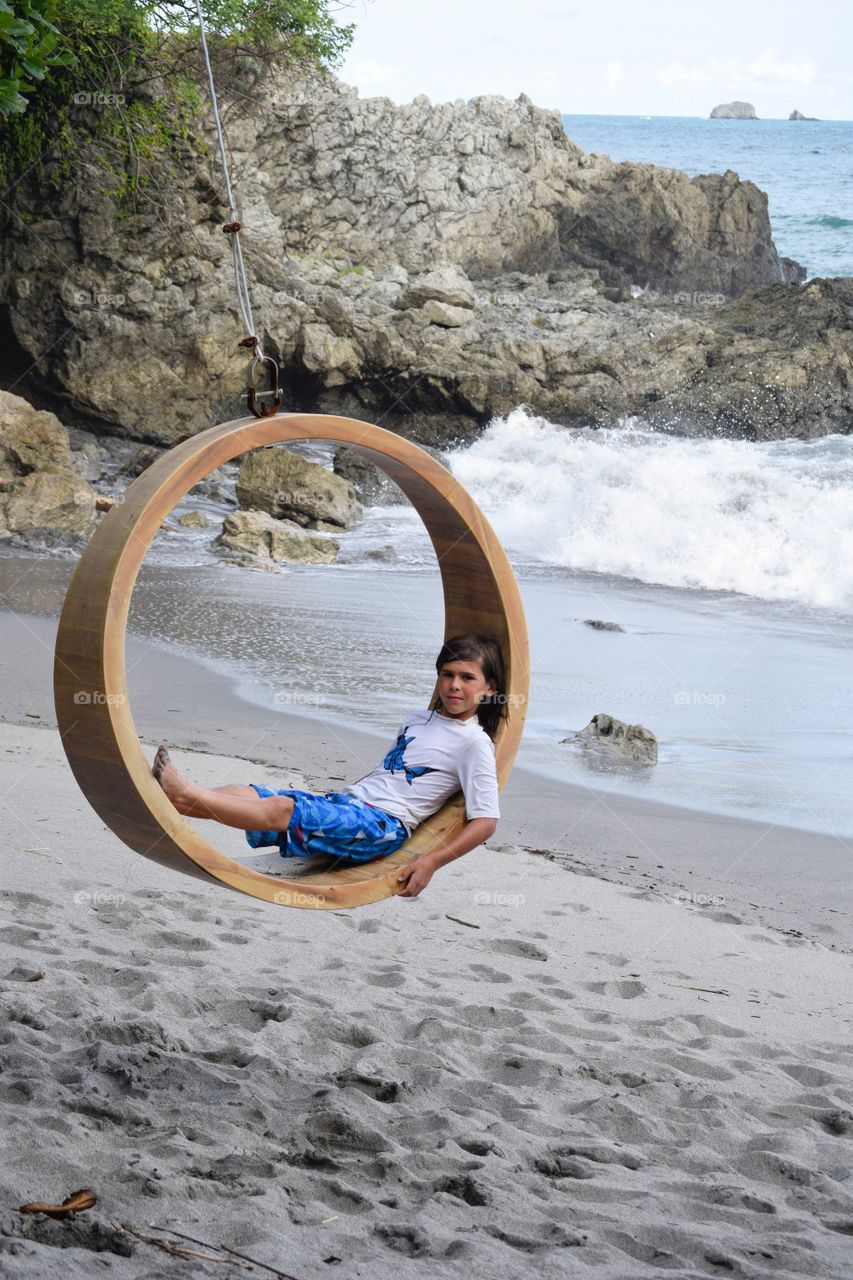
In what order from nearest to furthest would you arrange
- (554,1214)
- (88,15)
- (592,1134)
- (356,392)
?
1. (554,1214)
2. (592,1134)
3. (88,15)
4. (356,392)

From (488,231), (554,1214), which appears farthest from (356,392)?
(554,1214)

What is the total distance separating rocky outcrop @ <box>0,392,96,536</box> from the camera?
14.7m

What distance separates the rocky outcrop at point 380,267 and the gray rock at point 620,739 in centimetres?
1515

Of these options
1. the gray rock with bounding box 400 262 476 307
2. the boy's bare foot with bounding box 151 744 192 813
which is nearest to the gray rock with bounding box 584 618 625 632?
the boy's bare foot with bounding box 151 744 192 813

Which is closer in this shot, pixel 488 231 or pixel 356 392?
pixel 356 392

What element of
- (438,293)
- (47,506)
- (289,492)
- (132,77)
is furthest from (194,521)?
(438,293)

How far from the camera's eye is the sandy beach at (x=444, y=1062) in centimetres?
301

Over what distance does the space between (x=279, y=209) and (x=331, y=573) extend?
69.2 ft

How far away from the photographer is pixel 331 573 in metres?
14.0

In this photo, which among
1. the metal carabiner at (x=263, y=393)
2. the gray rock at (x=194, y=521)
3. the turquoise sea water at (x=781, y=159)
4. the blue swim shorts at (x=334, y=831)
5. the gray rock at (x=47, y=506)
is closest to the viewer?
the metal carabiner at (x=263, y=393)

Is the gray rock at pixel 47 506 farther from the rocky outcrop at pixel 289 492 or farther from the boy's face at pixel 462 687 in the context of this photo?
the boy's face at pixel 462 687

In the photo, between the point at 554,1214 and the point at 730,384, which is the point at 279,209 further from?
the point at 554,1214

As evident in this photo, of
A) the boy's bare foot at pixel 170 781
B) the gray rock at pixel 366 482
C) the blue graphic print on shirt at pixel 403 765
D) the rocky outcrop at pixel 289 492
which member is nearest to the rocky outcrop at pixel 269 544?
the rocky outcrop at pixel 289 492

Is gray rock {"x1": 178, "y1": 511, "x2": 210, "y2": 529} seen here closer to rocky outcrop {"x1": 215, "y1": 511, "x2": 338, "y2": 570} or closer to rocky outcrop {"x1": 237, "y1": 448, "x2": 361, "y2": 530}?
rocky outcrop {"x1": 237, "y1": 448, "x2": 361, "y2": 530}
